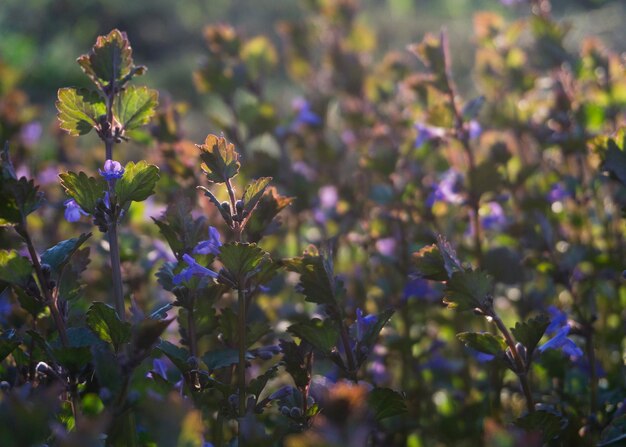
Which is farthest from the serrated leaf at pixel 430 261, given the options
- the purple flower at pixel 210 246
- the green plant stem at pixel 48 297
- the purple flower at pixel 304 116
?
the purple flower at pixel 304 116

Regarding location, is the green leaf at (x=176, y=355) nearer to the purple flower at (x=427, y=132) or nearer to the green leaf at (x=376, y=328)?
the green leaf at (x=376, y=328)

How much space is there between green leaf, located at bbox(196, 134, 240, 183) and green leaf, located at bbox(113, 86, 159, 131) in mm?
182

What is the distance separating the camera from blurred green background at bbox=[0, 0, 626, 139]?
7.09 metres

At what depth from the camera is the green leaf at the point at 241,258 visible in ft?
3.42

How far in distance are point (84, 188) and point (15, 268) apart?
14 centimetres

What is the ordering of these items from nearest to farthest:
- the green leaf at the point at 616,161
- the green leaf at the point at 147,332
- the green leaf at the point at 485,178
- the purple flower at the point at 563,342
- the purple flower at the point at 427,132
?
the green leaf at the point at 147,332 → the purple flower at the point at 563,342 → the green leaf at the point at 616,161 → the green leaf at the point at 485,178 → the purple flower at the point at 427,132

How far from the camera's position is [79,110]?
3.88ft

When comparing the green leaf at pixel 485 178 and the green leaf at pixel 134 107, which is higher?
the green leaf at pixel 134 107

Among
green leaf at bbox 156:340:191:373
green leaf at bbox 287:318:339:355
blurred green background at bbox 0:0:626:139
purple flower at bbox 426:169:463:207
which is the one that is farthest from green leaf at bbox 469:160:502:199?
blurred green background at bbox 0:0:626:139

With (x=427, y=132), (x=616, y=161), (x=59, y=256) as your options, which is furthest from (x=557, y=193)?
(x=59, y=256)

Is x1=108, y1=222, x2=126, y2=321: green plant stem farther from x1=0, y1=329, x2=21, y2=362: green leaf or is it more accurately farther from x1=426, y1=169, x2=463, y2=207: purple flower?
x1=426, y1=169, x2=463, y2=207: purple flower

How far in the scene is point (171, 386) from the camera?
3.79ft

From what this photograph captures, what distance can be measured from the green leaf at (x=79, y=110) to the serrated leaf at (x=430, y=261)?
510 mm

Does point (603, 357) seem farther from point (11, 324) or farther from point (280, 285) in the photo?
point (11, 324)
